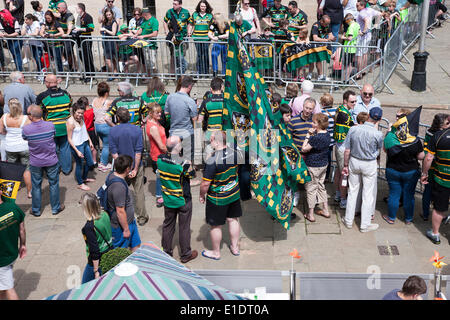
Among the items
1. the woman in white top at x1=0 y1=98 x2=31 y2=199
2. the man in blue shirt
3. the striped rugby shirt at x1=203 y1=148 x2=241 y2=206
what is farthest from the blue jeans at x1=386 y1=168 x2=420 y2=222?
the woman in white top at x1=0 y1=98 x2=31 y2=199

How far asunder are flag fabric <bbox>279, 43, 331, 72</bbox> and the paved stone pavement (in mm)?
3962

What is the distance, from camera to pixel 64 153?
9609 mm

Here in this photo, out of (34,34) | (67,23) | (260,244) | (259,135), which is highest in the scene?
(67,23)

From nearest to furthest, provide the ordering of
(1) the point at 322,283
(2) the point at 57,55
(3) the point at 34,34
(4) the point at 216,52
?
(1) the point at 322,283
(4) the point at 216,52
(2) the point at 57,55
(3) the point at 34,34

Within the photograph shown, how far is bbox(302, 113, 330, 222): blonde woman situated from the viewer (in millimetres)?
8023

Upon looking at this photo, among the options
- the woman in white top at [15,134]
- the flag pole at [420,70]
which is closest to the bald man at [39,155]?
the woman in white top at [15,134]

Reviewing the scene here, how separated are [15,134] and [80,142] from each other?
1.01 meters

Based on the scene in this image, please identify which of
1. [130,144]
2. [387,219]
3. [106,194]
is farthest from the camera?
[387,219]

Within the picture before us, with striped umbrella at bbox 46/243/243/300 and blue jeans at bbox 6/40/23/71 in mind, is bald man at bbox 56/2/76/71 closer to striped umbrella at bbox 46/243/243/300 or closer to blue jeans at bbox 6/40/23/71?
blue jeans at bbox 6/40/23/71

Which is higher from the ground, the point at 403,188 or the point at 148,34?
the point at 148,34

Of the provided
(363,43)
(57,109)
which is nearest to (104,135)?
(57,109)

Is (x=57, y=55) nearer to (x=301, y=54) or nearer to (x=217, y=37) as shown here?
(x=217, y=37)

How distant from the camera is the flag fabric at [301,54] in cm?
1235

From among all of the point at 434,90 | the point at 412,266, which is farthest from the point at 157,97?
the point at 434,90
